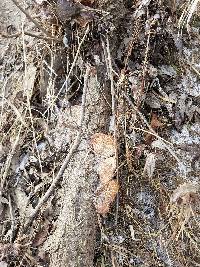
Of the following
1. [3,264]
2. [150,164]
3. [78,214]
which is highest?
[150,164]

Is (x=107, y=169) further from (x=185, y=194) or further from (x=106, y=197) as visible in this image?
(x=185, y=194)

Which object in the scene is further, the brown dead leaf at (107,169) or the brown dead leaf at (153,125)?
the brown dead leaf at (153,125)

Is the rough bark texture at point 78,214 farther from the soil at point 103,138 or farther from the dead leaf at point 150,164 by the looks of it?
the dead leaf at point 150,164

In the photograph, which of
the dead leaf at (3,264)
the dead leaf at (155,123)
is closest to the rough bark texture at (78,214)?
the dead leaf at (3,264)

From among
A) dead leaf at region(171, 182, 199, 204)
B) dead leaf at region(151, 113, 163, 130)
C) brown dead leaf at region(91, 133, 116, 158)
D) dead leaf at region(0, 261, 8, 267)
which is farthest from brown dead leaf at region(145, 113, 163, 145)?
dead leaf at region(0, 261, 8, 267)

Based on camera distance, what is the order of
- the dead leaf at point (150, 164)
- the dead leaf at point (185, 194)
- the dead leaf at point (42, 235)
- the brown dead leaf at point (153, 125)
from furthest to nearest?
the brown dead leaf at point (153, 125) < the dead leaf at point (150, 164) < the dead leaf at point (42, 235) < the dead leaf at point (185, 194)

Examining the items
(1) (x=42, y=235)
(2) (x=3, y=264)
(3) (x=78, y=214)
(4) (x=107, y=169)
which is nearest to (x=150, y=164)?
(4) (x=107, y=169)
